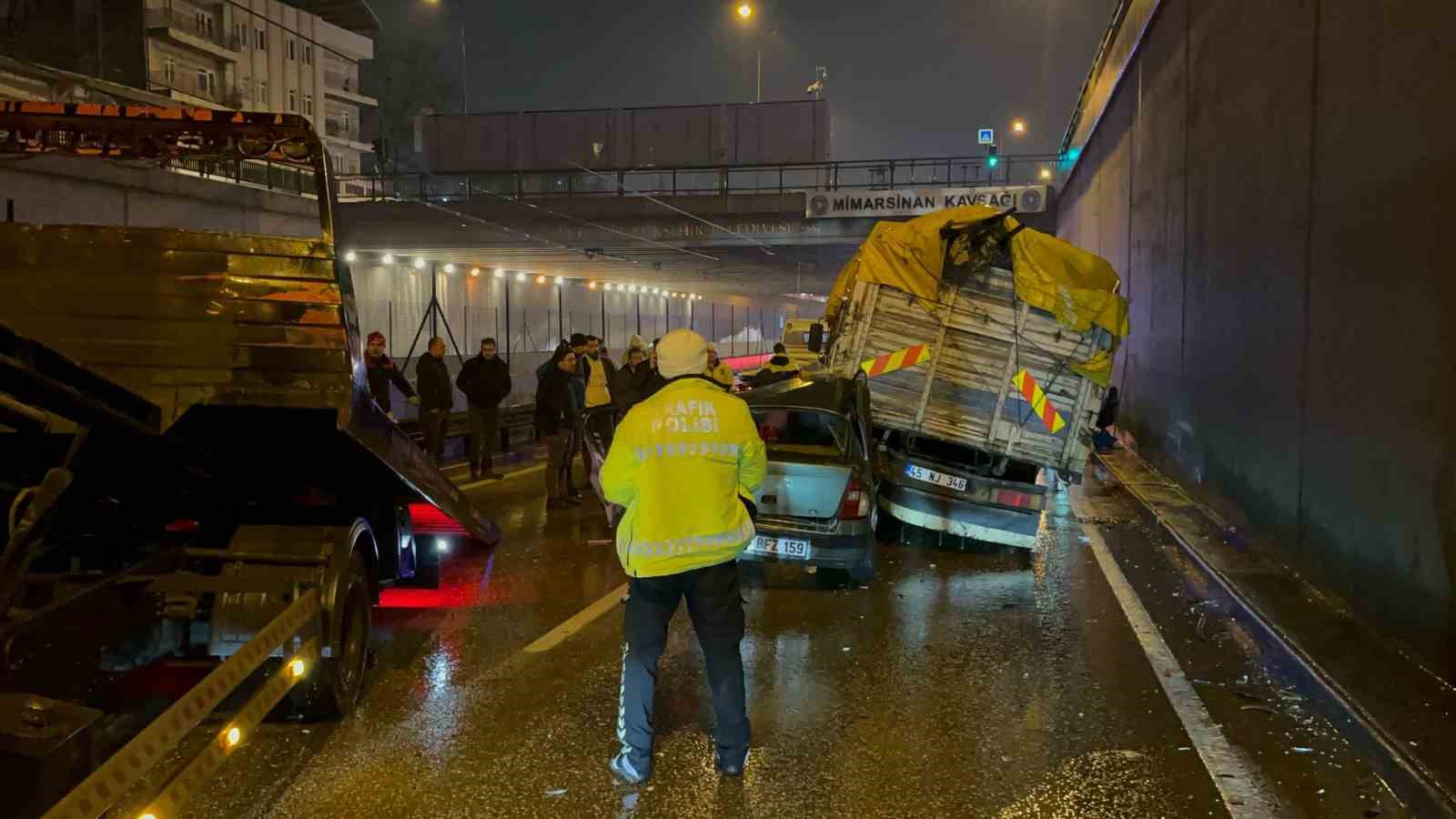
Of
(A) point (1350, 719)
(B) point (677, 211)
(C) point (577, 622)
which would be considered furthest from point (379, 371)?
(B) point (677, 211)

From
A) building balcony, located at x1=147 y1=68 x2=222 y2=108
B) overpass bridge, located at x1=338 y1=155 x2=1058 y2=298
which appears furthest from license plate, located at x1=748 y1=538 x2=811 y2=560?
building balcony, located at x1=147 y1=68 x2=222 y2=108

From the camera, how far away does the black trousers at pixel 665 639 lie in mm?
4418

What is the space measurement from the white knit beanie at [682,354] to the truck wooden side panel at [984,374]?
586 cm

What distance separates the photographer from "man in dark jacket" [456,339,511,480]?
14.0m

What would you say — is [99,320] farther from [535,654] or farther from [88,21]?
[88,21]

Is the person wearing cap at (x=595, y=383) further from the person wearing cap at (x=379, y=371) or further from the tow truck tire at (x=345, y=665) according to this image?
the tow truck tire at (x=345, y=665)

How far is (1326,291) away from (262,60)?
57.6m

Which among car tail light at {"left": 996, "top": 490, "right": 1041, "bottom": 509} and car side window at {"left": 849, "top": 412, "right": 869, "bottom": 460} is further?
car tail light at {"left": 996, "top": 490, "right": 1041, "bottom": 509}

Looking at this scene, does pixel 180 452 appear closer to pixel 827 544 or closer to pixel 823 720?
pixel 823 720

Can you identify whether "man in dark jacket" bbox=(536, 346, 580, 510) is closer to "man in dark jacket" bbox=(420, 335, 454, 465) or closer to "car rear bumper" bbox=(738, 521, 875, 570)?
"man in dark jacket" bbox=(420, 335, 454, 465)

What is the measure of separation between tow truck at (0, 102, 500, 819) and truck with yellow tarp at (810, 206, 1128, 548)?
18.1 feet

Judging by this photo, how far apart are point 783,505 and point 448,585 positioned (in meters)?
2.68

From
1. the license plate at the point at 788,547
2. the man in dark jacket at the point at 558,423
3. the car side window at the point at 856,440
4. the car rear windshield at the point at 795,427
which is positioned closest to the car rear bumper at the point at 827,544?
the license plate at the point at 788,547

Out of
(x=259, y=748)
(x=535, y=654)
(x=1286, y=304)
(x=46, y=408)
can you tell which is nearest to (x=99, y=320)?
(x=46, y=408)
